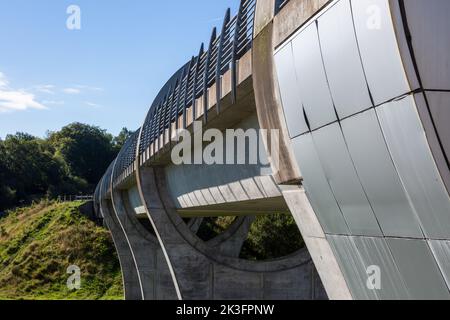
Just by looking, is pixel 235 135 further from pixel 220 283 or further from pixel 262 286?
pixel 262 286

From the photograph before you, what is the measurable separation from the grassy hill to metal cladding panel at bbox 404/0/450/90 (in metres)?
38.7

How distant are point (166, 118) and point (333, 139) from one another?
37.6ft

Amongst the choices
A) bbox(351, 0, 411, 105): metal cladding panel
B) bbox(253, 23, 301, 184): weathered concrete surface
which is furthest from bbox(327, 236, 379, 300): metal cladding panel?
bbox(351, 0, 411, 105): metal cladding panel

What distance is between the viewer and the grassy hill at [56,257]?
141ft

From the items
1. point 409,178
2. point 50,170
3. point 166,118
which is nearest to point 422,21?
point 409,178

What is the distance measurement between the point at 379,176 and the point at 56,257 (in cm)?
4972

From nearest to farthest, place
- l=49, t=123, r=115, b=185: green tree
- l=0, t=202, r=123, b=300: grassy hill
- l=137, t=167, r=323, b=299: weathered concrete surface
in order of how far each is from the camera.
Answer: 1. l=137, t=167, r=323, b=299: weathered concrete surface
2. l=0, t=202, r=123, b=300: grassy hill
3. l=49, t=123, r=115, b=185: green tree

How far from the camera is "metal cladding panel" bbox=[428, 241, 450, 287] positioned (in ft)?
13.3

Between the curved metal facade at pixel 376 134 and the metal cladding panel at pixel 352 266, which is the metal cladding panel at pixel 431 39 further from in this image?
the metal cladding panel at pixel 352 266

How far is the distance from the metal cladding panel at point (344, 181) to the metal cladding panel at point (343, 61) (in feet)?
1.16

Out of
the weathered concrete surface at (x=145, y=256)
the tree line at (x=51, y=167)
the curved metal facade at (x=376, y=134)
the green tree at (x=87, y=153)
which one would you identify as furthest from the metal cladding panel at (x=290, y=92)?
the green tree at (x=87, y=153)

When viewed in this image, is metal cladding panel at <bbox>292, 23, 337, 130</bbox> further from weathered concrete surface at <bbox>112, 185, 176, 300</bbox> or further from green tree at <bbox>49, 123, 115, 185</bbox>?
green tree at <bbox>49, 123, 115, 185</bbox>

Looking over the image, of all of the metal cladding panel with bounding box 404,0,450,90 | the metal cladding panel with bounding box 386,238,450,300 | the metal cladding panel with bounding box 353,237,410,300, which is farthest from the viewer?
the metal cladding panel with bounding box 353,237,410,300

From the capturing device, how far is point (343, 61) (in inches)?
178
